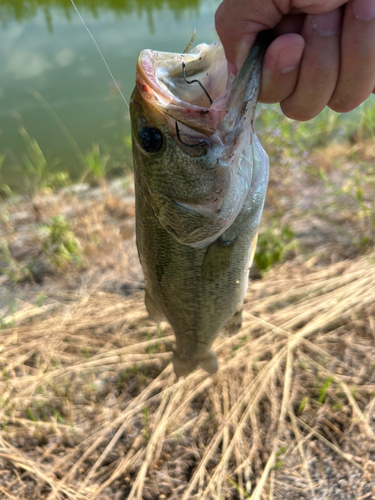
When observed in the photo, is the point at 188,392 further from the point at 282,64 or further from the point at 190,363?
the point at 282,64

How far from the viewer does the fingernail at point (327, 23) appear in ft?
3.67

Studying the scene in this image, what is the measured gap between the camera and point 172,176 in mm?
1300

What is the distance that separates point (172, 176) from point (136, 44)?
366 inches

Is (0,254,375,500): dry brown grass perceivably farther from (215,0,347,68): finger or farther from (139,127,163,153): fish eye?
(215,0,347,68): finger

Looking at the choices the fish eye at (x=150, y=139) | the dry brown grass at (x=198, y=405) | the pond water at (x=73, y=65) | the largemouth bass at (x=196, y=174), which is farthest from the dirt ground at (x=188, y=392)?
the pond water at (x=73, y=65)

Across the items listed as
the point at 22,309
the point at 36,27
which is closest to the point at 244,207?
the point at 22,309

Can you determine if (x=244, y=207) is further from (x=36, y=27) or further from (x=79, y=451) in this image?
(x=36, y=27)

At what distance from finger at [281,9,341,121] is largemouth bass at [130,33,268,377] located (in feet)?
0.50

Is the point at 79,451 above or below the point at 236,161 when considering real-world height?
below

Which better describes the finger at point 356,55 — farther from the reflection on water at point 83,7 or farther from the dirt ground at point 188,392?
the reflection on water at point 83,7

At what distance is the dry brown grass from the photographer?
6.89ft

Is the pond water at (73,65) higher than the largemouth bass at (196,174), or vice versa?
the largemouth bass at (196,174)

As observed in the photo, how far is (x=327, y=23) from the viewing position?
1.13 meters

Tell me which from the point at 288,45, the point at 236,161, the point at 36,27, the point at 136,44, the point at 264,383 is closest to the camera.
A: the point at 288,45
